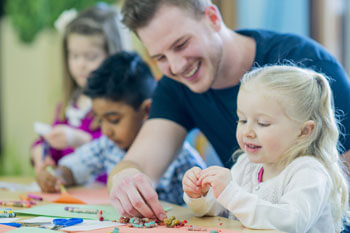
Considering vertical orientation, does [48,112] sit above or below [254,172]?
below

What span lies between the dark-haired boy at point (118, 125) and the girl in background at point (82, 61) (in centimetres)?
21

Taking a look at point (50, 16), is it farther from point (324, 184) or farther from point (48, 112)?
point (324, 184)

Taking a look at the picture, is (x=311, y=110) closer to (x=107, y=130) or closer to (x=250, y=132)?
(x=250, y=132)

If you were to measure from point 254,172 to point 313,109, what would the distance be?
0.71ft

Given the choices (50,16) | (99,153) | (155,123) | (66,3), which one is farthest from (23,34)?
(155,123)

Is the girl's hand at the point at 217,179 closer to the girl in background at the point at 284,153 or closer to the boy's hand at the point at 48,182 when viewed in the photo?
the girl in background at the point at 284,153

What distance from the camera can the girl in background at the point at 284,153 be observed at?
96 centimetres

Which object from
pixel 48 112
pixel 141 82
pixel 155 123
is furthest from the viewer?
pixel 48 112

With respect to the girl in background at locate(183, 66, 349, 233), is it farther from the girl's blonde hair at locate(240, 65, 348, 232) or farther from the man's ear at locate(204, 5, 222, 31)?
the man's ear at locate(204, 5, 222, 31)

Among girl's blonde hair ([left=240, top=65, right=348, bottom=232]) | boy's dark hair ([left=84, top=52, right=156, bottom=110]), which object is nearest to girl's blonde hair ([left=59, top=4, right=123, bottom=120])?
boy's dark hair ([left=84, top=52, right=156, bottom=110])

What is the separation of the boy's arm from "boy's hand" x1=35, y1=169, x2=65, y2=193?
0.31 metres

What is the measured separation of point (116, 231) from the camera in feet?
3.02

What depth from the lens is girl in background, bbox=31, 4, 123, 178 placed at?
2199 millimetres

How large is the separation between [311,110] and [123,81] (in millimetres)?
987
